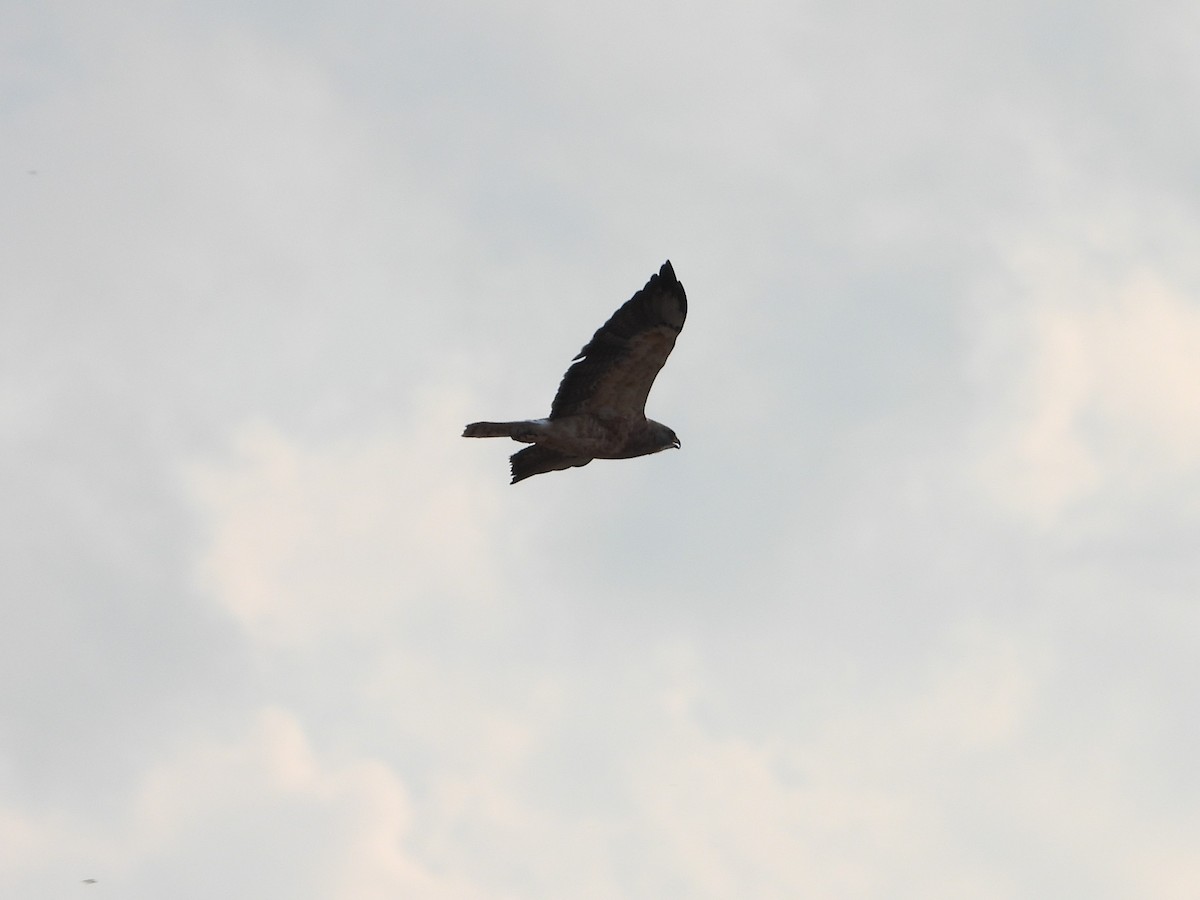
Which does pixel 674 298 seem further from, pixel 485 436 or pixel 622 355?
pixel 485 436

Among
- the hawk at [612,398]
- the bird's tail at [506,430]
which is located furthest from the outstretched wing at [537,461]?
the bird's tail at [506,430]

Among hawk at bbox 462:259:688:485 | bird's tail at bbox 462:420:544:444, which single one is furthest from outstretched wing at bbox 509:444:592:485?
bird's tail at bbox 462:420:544:444

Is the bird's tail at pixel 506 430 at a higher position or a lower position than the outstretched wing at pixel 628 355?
lower

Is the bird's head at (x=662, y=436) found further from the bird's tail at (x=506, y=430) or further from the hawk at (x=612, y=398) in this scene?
the bird's tail at (x=506, y=430)

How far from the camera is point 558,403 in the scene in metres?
36.7

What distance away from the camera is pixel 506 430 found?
3588 centimetres

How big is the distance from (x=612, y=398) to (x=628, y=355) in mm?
1023

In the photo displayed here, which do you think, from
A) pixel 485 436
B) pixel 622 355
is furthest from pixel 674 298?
pixel 485 436

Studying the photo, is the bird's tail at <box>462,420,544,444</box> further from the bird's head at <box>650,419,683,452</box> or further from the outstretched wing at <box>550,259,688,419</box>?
the bird's head at <box>650,419,683,452</box>

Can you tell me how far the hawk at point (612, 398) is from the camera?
3562 centimetres

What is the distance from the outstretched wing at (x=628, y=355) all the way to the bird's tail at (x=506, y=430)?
0.60 meters

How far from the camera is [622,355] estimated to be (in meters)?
36.1

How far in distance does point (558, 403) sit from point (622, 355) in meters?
1.48

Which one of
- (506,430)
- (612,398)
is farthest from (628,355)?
(506,430)
